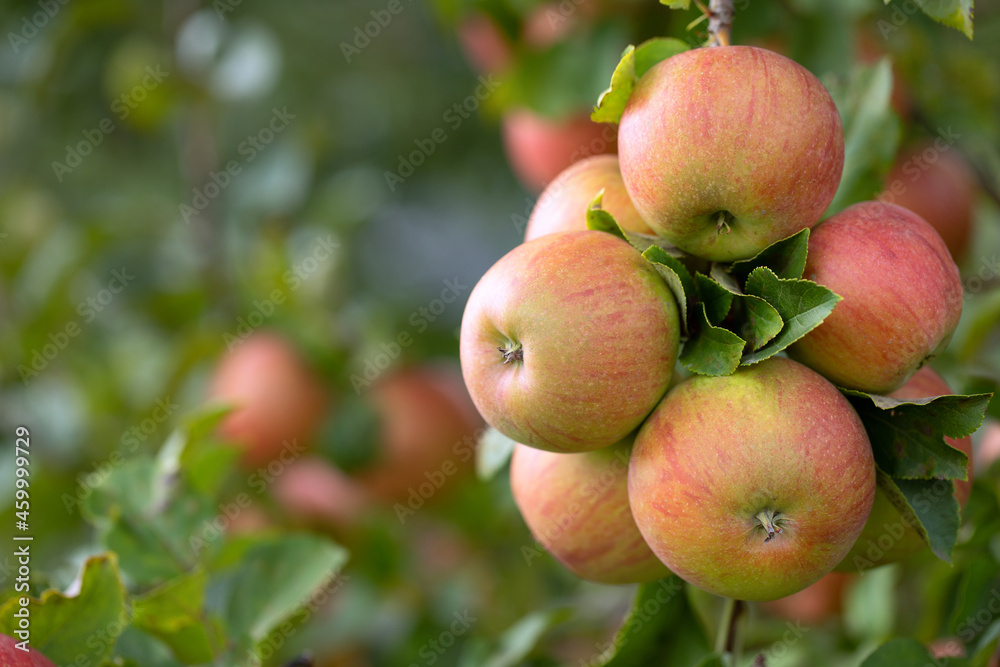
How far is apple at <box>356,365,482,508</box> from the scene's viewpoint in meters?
1.94

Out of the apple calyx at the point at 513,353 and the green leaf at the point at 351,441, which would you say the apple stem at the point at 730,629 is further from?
the green leaf at the point at 351,441

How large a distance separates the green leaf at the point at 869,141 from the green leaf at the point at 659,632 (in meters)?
0.48

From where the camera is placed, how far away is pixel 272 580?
3.80ft

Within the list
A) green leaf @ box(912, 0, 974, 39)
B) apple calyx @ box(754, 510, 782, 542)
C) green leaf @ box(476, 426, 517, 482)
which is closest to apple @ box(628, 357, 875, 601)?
apple calyx @ box(754, 510, 782, 542)

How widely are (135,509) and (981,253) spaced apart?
173 centimetres

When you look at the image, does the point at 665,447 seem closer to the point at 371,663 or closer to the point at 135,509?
the point at 135,509

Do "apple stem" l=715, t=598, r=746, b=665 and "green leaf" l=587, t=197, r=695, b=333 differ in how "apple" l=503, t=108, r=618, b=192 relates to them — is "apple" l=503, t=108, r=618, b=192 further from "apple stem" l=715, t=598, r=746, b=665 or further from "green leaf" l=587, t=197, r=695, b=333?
"apple stem" l=715, t=598, r=746, b=665

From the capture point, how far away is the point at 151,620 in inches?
40.7

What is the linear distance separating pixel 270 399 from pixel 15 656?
1100mm

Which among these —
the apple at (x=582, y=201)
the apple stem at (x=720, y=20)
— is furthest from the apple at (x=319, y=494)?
the apple stem at (x=720, y=20)

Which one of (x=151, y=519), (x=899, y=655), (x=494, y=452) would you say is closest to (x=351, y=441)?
(x=151, y=519)

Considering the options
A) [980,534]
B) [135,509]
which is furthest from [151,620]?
[980,534]

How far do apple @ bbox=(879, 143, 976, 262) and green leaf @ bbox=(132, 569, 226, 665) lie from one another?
1142 mm

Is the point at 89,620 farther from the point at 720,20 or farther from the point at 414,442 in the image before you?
the point at 414,442
